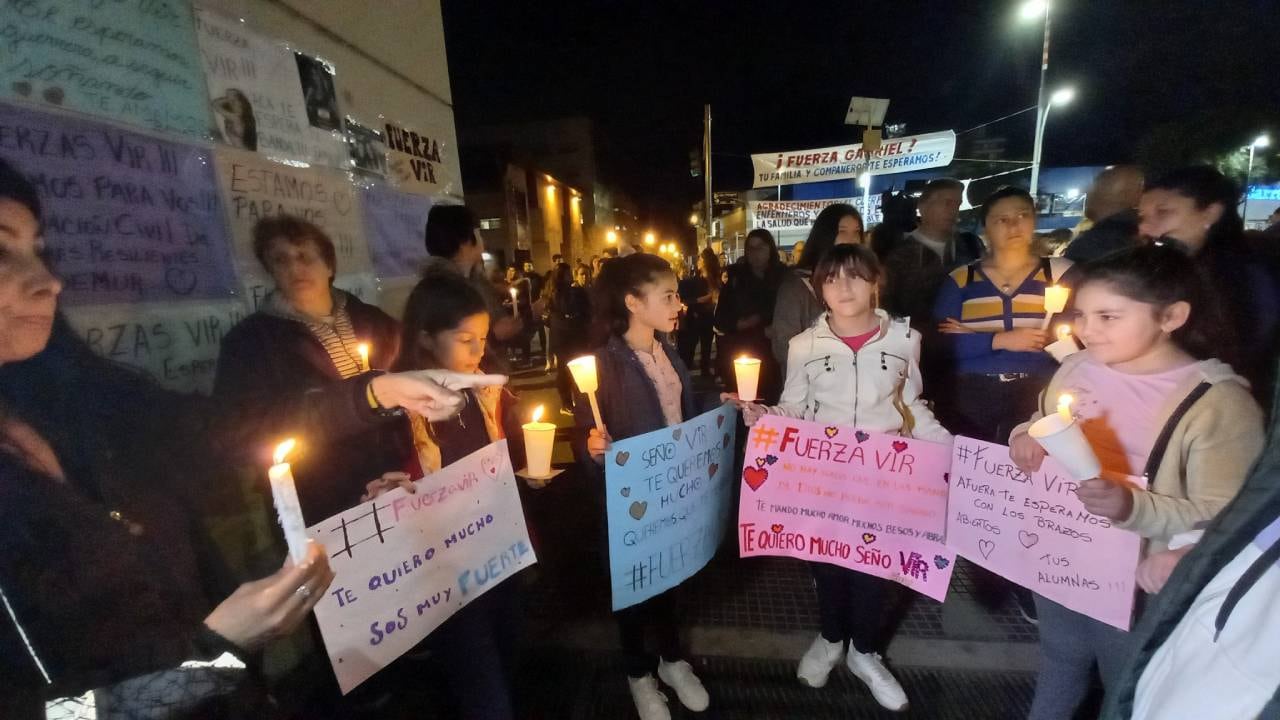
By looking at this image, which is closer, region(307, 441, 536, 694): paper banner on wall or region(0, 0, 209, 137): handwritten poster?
region(0, 0, 209, 137): handwritten poster

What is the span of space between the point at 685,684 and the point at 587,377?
164 centimetres

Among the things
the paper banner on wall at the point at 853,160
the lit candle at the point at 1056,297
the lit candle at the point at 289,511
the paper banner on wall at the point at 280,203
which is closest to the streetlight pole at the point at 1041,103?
the paper banner on wall at the point at 853,160

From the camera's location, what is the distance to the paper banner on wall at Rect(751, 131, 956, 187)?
41.9 ft

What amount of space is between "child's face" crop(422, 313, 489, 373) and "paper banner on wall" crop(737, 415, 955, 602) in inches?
51.9

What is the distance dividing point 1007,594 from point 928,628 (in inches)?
27.0

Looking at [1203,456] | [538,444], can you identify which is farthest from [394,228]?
[1203,456]

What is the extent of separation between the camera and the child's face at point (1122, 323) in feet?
5.57

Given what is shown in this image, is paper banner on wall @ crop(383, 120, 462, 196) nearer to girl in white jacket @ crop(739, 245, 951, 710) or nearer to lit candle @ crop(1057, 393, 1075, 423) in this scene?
girl in white jacket @ crop(739, 245, 951, 710)

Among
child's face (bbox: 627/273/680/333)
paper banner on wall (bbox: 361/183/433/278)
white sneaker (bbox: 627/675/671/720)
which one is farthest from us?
paper banner on wall (bbox: 361/183/433/278)

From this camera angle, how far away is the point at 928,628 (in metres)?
3.14

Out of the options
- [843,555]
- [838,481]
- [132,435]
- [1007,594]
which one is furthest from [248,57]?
[1007,594]

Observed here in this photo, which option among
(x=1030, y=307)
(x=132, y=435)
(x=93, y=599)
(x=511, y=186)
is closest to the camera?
(x=93, y=599)

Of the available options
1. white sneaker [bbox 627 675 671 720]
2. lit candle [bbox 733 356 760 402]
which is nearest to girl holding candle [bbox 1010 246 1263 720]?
lit candle [bbox 733 356 760 402]

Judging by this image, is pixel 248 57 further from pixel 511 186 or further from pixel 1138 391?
pixel 511 186
